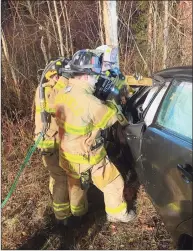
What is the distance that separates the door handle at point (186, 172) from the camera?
2164 millimetres

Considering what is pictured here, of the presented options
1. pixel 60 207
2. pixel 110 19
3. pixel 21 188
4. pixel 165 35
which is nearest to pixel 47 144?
pixel 60 207

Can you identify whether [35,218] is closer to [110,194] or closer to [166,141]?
[110,194]

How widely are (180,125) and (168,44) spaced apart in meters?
4.32

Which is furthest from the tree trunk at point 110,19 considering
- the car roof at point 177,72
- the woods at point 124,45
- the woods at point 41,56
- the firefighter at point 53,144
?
the car roof at point 177,72

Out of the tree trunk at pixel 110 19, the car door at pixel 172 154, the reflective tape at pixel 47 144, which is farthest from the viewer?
the tree trunk at pixel 110 19

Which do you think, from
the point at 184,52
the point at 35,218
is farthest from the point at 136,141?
the point at 184,52

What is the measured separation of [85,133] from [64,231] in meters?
1.28

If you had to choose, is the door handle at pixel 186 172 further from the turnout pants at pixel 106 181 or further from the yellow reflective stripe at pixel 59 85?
the yellow reflective stripe at pixel 59 85

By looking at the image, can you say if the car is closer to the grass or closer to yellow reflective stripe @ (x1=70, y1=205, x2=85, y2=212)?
the grass

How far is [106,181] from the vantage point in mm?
3322

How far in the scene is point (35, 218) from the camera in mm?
3873

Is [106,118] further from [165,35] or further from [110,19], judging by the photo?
[165,35]

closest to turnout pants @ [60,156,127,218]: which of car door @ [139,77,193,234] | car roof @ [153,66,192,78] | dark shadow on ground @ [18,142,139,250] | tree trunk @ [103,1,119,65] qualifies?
dark shadow on ground @ [18,142,139,250]

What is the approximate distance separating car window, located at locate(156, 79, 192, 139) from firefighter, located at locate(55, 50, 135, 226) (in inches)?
22.0
